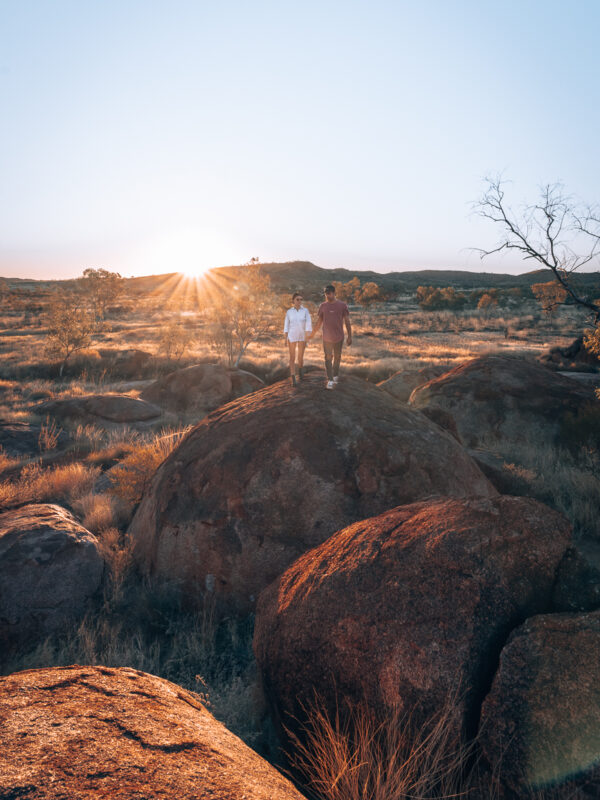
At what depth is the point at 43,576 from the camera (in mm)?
4777

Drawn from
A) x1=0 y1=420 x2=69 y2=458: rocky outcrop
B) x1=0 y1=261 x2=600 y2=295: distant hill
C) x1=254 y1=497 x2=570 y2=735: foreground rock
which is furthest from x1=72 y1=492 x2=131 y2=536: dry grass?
x1=0 y1=261 x2=600 y2=295: distant hill

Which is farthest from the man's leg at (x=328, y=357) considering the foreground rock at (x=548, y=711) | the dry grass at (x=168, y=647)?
the foreground rock at (x=548, y=711)

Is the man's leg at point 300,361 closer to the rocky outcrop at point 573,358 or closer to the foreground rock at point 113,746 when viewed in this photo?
the foreground rock at point 113,746

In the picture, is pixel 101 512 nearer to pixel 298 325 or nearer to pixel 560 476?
pixel 298 325

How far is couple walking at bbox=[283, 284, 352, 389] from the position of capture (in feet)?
22.8

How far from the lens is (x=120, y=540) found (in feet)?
20.4

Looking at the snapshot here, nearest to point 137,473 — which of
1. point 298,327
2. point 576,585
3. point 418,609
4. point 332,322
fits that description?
point 298,327

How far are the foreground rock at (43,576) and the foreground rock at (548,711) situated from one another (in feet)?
13.5

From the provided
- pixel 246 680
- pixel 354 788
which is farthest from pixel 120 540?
pixel 354 788

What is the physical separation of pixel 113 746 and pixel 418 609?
162cm

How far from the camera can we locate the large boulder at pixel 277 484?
4684 mm

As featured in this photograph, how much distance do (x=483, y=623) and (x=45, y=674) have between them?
2196mm

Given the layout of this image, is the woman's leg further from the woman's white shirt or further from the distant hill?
the distant hill

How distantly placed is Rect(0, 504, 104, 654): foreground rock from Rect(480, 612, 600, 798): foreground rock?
411 centimetres
